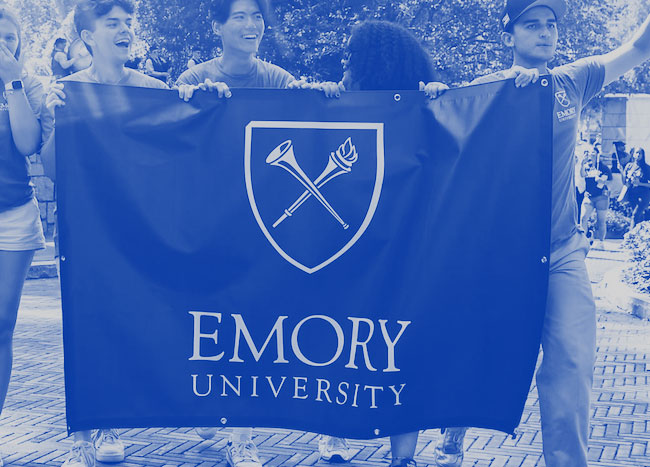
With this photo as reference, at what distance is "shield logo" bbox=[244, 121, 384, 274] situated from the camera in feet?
14.3

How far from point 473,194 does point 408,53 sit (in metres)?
0.76

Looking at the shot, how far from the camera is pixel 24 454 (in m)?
5.17

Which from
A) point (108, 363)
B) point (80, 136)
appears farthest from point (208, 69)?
point (108, 363)

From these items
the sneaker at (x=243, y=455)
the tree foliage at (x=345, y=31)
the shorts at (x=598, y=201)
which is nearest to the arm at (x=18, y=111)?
the sneaker at (x=243, y=455)

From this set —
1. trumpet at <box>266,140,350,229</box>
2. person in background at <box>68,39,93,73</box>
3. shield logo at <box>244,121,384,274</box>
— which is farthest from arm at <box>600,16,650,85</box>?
person in background at <box>68,39,93,73</box>

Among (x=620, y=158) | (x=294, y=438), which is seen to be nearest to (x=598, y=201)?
(x=620, y=158)

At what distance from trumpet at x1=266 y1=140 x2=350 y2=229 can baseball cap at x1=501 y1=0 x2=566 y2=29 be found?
104cm

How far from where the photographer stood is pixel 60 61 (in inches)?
539

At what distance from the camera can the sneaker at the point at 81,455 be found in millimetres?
4805

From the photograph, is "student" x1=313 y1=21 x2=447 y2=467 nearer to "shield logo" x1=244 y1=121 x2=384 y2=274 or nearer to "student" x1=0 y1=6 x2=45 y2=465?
"shield logo" x1=244 y1=121 x2=384 y2=274

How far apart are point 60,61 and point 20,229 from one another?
9350 millimetres

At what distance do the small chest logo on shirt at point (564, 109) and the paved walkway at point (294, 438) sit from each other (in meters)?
1.74

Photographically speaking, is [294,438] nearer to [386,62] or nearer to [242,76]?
[242,76]

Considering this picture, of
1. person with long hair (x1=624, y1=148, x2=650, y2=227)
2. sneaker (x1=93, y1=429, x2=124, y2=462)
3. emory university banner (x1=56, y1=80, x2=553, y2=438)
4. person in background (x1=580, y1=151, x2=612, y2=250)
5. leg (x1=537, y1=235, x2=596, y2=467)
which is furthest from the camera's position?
person with long hair (x1=624, y1=148, x2=650, y2=227)
